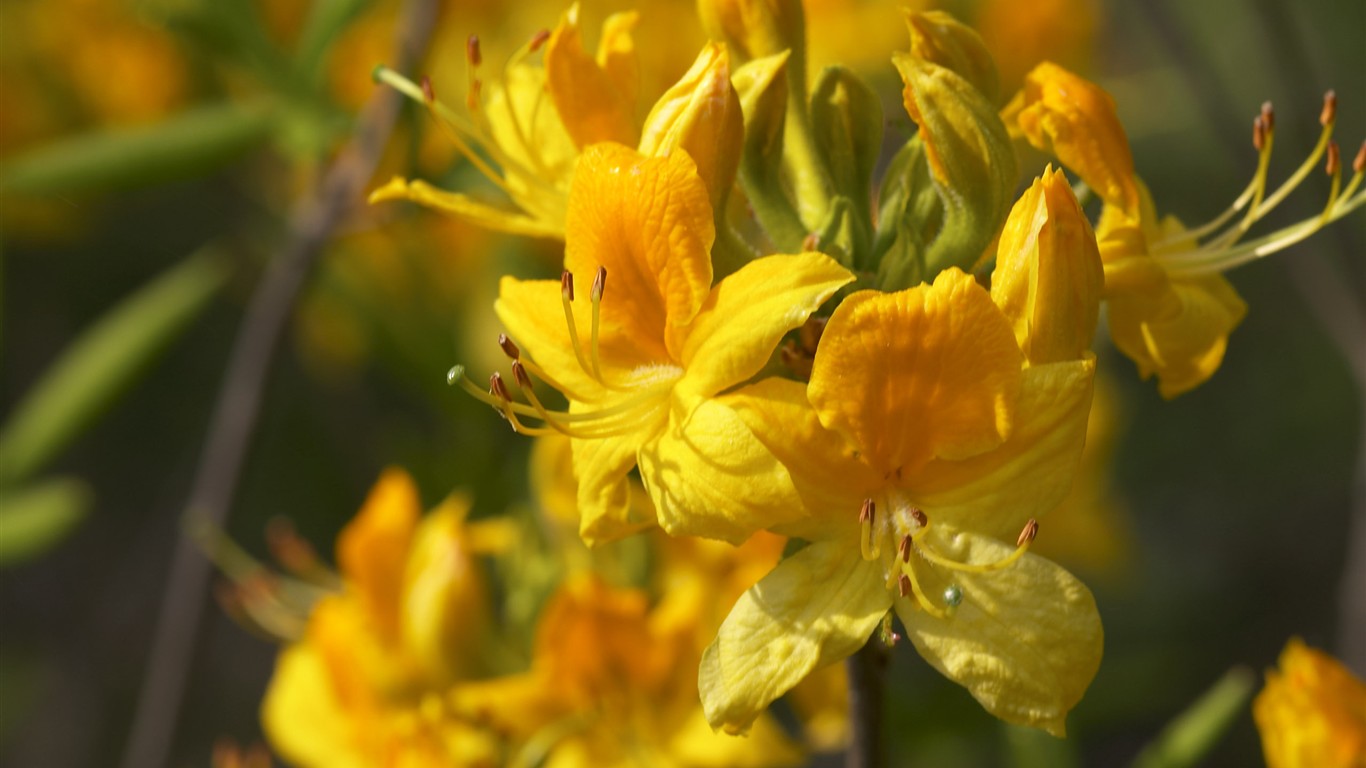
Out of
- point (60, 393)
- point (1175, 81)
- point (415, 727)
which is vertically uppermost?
point (60, 393)

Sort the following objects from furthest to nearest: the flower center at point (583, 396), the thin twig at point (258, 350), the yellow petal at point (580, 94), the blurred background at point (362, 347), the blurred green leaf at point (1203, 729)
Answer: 1. the blurred background at point (362, 347)
2. the thin twig at point (258, 350)
3. the blurred green leaf at point (1203, 729)
4. the yellow petal at point (580, 94)
5. the flower center at point (583, 396)

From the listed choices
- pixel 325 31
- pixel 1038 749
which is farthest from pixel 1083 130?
pixel 325 31

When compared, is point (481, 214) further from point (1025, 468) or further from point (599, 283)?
point (1025, 468)

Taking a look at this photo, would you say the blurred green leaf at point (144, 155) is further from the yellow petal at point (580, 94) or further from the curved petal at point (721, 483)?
the curved petal at point (721, 483)

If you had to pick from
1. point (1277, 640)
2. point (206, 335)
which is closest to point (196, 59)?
point (206, 335)

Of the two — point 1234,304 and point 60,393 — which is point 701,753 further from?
point 60,393

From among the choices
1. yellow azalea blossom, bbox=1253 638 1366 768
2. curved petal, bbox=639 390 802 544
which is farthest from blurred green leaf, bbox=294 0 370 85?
yellow azalea blossom, bbox=1253 638 1366 768

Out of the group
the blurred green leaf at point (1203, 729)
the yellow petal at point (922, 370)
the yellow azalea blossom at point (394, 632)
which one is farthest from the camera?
the yellow azalea blossom at point (394, 632)

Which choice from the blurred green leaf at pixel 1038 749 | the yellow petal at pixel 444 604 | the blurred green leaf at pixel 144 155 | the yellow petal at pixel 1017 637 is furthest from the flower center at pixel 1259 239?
the blurred green leaf at pixel 144 155

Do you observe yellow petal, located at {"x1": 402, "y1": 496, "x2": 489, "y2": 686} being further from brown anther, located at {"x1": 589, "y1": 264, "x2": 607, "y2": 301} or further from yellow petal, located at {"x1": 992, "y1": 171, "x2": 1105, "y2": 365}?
yellow petal, located at {"x1": 992, "y1": 171, "x2": 1105, "y2": 365}
